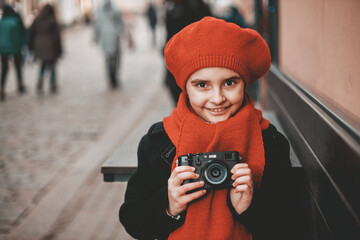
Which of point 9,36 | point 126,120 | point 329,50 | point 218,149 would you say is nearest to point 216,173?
point 218,149

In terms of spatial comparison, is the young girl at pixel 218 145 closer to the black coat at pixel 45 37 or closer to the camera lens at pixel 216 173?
the camera lens at pixel 216 173

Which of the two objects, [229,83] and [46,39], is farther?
[46,39]

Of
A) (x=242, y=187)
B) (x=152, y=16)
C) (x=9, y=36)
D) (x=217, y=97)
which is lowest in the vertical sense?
(x=152, y=16)

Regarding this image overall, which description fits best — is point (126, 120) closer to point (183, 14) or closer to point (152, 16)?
point (183, 14)

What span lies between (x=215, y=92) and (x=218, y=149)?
226 mm

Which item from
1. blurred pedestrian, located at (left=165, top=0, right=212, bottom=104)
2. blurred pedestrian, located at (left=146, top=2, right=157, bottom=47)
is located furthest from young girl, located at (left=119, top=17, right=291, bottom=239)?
blurred pedestrian, located at (left=146, top=2, right=157, bottom=47)

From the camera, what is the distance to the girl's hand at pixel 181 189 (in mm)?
1633

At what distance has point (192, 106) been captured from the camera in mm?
1880

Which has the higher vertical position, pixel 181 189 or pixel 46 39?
pixel 181 189

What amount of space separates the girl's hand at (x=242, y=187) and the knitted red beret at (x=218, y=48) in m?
0.40

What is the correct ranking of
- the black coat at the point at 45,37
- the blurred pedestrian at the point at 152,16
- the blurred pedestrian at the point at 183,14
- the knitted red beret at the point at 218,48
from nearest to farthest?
the knitted red beret at the point at 218,48 → the blurred pedestrian at the point at 183,14 → the black coat at the point at 45,37 → the blurred pedestrian at the point at 152,16

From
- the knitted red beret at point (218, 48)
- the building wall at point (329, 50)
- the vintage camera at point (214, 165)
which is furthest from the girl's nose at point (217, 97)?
the building wall at point (329, 50)

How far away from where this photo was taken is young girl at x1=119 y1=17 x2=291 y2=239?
1695 mm

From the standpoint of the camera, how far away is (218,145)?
1756 millimetres
